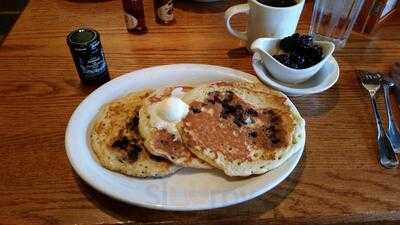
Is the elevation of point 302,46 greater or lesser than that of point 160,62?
greater

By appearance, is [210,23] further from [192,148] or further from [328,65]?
[192,148]

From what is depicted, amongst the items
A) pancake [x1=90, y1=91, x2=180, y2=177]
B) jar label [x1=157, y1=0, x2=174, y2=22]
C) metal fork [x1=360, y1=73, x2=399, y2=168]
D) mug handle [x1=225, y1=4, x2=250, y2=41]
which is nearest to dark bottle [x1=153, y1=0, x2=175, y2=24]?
jar label [x1=157, y1=0, x2=174, y2=22]

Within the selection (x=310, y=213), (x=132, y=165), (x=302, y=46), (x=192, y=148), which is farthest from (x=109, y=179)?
(x=302, y=46)

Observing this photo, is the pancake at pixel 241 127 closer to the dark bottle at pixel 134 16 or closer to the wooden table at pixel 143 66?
the wooden table at pixel 143 66

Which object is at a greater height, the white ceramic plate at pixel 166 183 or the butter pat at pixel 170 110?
the butter pat at pixel 170 110

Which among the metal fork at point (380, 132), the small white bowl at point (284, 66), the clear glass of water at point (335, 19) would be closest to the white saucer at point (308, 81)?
the small white bowl at point (284, 66)
